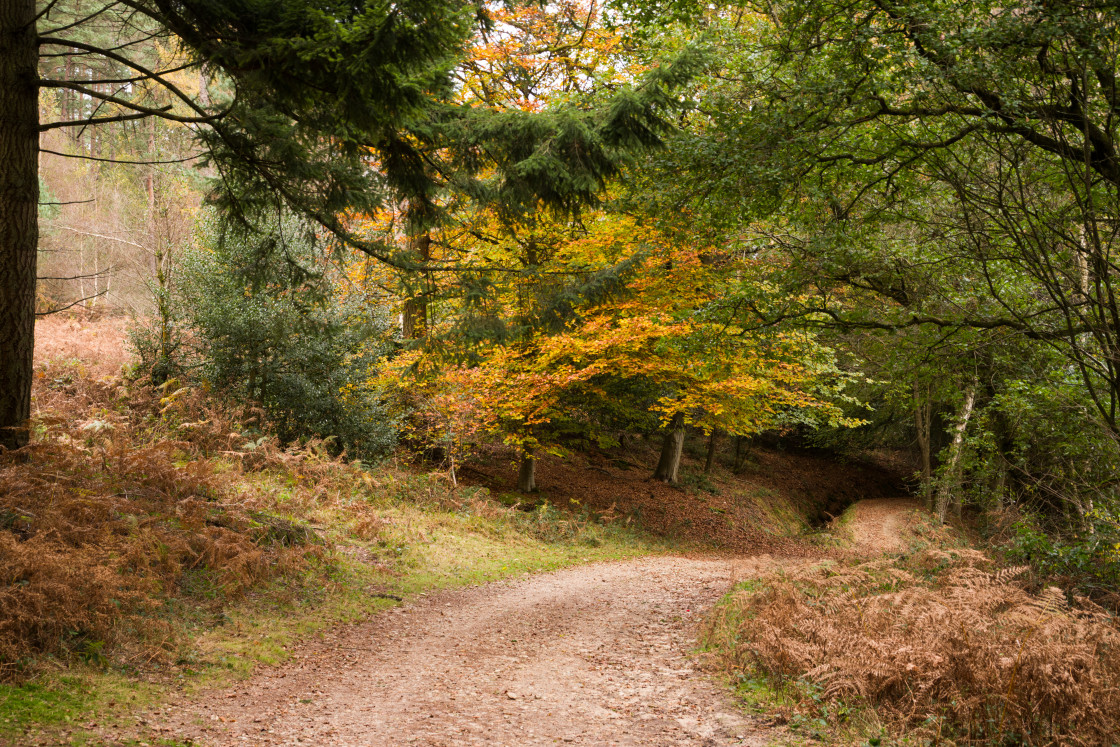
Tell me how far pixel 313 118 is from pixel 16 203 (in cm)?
278

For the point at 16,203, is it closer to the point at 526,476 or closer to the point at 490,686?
the point at 490,686

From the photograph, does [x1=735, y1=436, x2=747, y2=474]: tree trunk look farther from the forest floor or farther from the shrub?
the shrub

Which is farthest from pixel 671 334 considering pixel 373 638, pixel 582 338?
pixel 373 638

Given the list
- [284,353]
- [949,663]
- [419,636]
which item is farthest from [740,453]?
[949,663]

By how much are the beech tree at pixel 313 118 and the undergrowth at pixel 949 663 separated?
5.50 m

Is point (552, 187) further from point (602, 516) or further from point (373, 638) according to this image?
point (602, 516)

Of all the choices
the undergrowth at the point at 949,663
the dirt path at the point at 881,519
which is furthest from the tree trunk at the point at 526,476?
the undergrowth at the point at 949,663

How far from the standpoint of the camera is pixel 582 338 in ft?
44.1

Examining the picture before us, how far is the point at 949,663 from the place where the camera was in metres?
4.52

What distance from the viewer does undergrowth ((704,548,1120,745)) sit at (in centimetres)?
411

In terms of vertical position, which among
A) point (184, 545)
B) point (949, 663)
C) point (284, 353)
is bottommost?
point (184, 545)

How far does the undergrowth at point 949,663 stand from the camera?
4113 mm

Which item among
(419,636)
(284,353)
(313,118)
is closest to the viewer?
(313,118)

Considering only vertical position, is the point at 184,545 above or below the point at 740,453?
above
